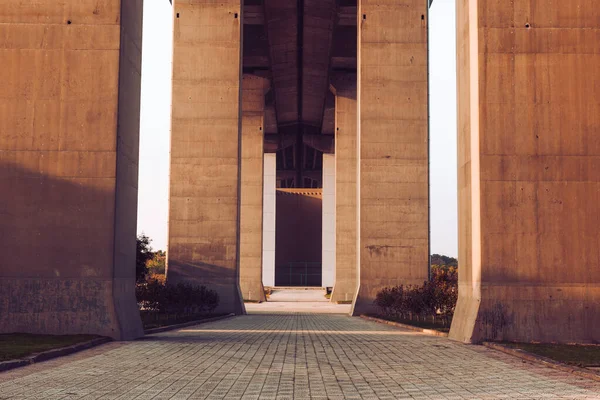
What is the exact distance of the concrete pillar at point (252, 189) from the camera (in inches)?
2265

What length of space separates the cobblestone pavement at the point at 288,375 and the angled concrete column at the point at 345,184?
40.7m

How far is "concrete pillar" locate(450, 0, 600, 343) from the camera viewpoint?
16750 mm

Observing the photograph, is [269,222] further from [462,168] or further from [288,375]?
[288,375]

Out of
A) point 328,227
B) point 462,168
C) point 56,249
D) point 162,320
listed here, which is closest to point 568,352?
point 462,168

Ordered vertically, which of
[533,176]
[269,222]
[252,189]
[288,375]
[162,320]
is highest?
[252,189]

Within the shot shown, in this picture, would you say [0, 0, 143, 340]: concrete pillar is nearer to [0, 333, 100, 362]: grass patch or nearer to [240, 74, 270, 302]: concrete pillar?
[0, 333, 100, 362]: grass patch

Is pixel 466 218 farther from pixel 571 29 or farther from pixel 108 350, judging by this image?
pixel 108 350

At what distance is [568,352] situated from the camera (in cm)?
1392

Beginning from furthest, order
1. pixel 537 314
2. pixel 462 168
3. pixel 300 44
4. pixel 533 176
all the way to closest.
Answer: pixel 300 44 < pixel 462 168 < pixel 533 176 < pixel 537 314

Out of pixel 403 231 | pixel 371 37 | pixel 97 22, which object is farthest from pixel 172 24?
pixel 97 22

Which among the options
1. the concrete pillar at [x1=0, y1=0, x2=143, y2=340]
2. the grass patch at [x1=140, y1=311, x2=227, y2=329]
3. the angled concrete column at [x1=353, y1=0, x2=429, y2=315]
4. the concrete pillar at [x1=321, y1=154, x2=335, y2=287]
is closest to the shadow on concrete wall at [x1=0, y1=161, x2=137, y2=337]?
the concrete pillar at [x1=0, y1=0, x2=143, y2=340]

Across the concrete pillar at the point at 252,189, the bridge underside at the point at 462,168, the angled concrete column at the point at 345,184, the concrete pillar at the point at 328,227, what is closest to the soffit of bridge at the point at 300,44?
the concrete pillar at the point at 252,189

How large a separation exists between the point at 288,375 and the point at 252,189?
161ft

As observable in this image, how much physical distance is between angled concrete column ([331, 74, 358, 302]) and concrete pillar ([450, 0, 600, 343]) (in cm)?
3854
